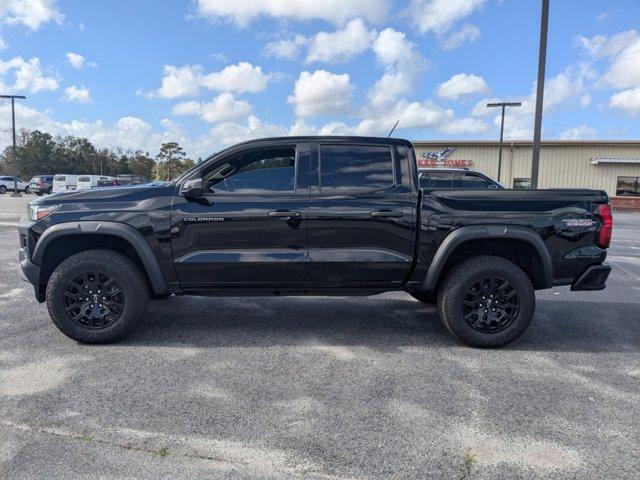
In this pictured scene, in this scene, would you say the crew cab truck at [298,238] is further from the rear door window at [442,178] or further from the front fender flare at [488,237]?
the rear door window at [442,178]

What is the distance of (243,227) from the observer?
435cm

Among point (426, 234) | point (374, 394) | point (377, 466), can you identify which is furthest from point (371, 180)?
point (377, 466)

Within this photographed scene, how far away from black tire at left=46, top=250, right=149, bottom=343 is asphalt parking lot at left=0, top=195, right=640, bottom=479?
14 centimetres

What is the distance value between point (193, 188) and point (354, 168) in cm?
145

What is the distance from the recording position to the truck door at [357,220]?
439cm

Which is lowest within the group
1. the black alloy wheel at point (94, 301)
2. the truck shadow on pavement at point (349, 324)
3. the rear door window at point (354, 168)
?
the truck shadow on pavement at point (349, 324)

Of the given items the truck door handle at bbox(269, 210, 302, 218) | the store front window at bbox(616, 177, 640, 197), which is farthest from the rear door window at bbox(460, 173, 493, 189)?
the store front window at bbox(616, 177, 640, 197)

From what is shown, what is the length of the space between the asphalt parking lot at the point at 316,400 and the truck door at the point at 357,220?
706 millimetres

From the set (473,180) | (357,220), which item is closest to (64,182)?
(473,180)

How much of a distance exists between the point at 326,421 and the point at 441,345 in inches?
73.2

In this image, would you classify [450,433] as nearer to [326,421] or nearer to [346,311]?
[326,421]

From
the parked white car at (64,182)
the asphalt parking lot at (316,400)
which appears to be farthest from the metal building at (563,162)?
the asphalt parking lot at (316,400)

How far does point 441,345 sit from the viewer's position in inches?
181

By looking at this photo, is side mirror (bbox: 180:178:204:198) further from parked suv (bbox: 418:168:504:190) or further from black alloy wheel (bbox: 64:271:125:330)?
parked suv (bbox: 418:168:504:190)
